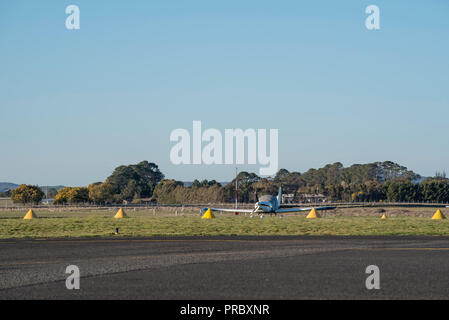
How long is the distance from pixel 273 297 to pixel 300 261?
4.91 metres

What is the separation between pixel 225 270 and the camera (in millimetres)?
12133

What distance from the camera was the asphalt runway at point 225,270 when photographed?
9.35m

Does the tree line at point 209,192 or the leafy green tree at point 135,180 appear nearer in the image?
the tree line at point 209,192

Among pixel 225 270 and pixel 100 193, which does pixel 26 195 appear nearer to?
pixel 100 193

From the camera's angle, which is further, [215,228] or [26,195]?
[26,195]

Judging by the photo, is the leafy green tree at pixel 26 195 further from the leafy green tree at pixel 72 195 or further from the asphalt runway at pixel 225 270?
the asphalt runway at pixel 225 270

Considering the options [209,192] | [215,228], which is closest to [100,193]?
[209,192]

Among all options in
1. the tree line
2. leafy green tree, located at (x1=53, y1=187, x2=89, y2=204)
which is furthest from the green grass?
leafy green tree, located at (x1=53, y1=187, x2=89, y2=204)

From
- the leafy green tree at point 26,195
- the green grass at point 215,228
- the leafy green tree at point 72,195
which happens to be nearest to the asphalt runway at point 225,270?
the green grass at point 215,228
